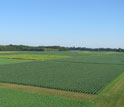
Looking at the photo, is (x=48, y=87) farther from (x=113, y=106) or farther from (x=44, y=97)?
(x=113, y=106)

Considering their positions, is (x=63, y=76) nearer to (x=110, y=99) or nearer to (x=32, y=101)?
(x=110, y=99)

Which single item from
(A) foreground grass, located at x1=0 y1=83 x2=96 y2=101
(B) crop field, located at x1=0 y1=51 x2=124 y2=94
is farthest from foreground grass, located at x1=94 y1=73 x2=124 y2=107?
(B) crop field, located at x1=0 y1=51 x2=124 y2=94

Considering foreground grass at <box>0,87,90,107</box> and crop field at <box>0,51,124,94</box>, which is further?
crop field at <box>0,51,124,94</box>

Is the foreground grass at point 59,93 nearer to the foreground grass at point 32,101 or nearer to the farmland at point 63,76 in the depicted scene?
the farmland at point 63,76

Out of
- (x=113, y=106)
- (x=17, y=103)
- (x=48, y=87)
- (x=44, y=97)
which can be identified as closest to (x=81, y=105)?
(x=113, y=106)

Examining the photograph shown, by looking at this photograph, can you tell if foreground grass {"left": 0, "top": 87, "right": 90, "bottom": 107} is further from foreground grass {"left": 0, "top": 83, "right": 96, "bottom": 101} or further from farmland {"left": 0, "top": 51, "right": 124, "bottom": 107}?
farmland {"left": 0, "top": 51, "right": 124, "bottom": 107}

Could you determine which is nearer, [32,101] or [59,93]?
[32,101]

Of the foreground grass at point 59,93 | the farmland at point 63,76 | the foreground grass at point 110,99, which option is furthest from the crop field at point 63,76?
the foreground grass at point 110,99

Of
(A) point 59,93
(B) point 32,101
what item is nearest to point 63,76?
(A) point 59,93
